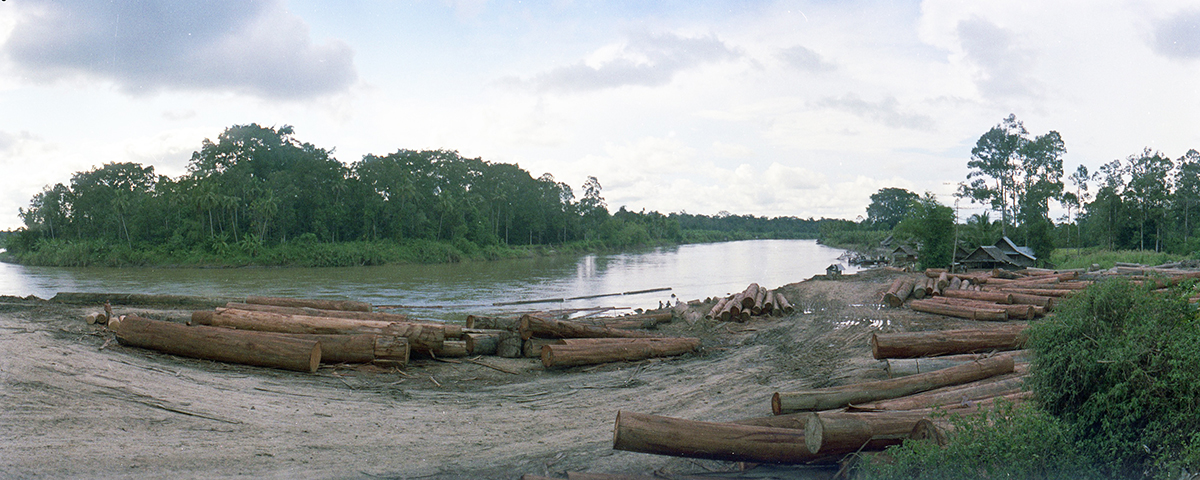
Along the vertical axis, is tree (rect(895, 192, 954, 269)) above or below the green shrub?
above

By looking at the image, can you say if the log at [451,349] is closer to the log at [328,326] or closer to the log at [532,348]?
the log at [328,326]

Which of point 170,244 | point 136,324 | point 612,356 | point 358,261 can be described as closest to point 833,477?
point 612,356

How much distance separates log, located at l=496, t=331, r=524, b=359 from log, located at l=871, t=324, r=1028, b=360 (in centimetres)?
618

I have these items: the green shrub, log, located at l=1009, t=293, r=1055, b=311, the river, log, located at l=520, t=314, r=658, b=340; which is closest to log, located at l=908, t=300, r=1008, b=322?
log, located at l=1009, t=293, r=1055, b=311

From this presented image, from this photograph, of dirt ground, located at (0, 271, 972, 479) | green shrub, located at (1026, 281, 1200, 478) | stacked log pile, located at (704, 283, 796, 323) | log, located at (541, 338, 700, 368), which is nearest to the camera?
green shrub, located at (1026, 281, 1200, 478)

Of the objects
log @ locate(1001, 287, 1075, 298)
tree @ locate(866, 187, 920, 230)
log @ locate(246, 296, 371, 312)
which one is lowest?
log @ locate(246, 296, 371, 312)

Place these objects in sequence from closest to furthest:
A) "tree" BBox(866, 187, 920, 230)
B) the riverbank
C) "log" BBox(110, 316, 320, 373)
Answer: "log" BBox(110, 316, 320, 373) → the riverbank → "tree" BBox(866, 187, 920, 230)

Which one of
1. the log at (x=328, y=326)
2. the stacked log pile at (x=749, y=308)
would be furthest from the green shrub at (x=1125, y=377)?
the stacked log pile at (x=749, y=308)

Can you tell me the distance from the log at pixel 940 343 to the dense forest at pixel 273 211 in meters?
53.1

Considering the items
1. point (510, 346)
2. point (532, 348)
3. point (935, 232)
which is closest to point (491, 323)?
point (510, 346)

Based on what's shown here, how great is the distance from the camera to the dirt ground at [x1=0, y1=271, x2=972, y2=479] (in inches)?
203

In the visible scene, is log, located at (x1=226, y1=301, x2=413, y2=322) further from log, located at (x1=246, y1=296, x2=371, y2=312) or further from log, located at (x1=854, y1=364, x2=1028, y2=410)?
log, located at (x1=854, y1=364, x2=1028, y2=410)

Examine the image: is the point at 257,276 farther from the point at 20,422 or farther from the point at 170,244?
the point at 20,422

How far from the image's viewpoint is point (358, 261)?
55469 millimetres
